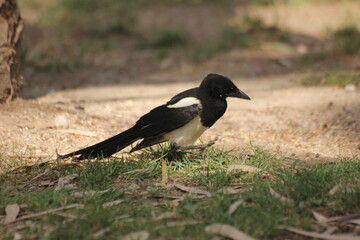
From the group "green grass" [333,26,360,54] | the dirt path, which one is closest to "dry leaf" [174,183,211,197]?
the dirt path

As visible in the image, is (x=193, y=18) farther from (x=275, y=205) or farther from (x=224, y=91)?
(x=275, y=205)

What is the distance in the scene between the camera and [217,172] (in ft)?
13.0

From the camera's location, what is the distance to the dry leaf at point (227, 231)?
298 centimetres

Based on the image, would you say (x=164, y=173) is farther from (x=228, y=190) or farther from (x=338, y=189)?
(x=338, y=189)

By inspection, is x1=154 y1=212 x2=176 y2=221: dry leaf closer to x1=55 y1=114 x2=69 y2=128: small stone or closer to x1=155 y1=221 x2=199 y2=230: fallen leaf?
x1=155 y1=221 x2=199 y2=230: fallen leaf

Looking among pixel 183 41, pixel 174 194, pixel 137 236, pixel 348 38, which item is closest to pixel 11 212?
pixel 137 236

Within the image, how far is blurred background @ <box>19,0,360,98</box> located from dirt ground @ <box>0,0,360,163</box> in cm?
5

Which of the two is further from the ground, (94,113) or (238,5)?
(238,5)

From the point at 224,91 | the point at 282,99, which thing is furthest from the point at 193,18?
the point at 224,91

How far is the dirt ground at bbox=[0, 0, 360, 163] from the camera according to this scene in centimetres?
498

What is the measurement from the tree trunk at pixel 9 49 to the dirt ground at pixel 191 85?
0.16 m

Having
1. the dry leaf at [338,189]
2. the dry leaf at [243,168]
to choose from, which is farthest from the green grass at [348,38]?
the dry leaf at [338,189]

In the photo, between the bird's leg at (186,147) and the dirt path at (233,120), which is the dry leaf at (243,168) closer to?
the bird's leg at (186,147)

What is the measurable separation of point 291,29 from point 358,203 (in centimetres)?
776
